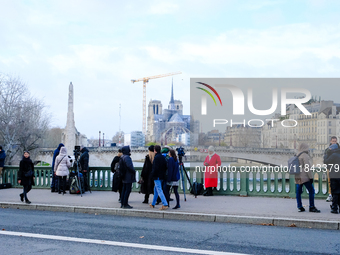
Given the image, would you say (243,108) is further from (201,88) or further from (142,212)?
(142,212)

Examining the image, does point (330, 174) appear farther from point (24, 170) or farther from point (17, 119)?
point (17, 119)

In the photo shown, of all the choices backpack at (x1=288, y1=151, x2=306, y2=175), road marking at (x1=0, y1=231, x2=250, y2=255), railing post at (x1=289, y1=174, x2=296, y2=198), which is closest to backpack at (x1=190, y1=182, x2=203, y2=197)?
railing post at (x1=289, y1=174, x2=296, y2=198)

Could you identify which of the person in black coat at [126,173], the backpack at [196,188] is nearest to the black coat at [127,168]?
the person in black coat at [126,173]

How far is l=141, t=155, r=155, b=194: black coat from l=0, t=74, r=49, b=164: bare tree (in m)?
38.8

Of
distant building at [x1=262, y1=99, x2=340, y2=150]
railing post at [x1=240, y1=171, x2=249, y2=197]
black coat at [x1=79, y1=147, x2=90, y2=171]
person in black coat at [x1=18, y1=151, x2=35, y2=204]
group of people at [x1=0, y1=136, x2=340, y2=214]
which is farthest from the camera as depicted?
distant building at [x1=262, y1=99, x2=340, y2=150]

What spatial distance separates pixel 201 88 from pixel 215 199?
7717 mm

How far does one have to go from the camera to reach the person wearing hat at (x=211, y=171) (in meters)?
12.7

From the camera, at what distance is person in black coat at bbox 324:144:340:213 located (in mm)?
9438

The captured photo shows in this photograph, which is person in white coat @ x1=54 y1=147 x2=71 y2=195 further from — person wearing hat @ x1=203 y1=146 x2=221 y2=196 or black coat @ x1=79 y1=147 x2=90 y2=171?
person wearing hat @ x1=203 y1=146 x2=221 y2=196

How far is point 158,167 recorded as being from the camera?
10.3 meters

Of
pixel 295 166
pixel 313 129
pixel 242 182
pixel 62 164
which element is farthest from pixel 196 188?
pixel 313 129

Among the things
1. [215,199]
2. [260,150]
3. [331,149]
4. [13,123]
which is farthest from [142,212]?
[13,123]

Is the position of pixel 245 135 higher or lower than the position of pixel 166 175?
higher

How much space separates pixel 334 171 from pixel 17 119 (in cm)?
4363
